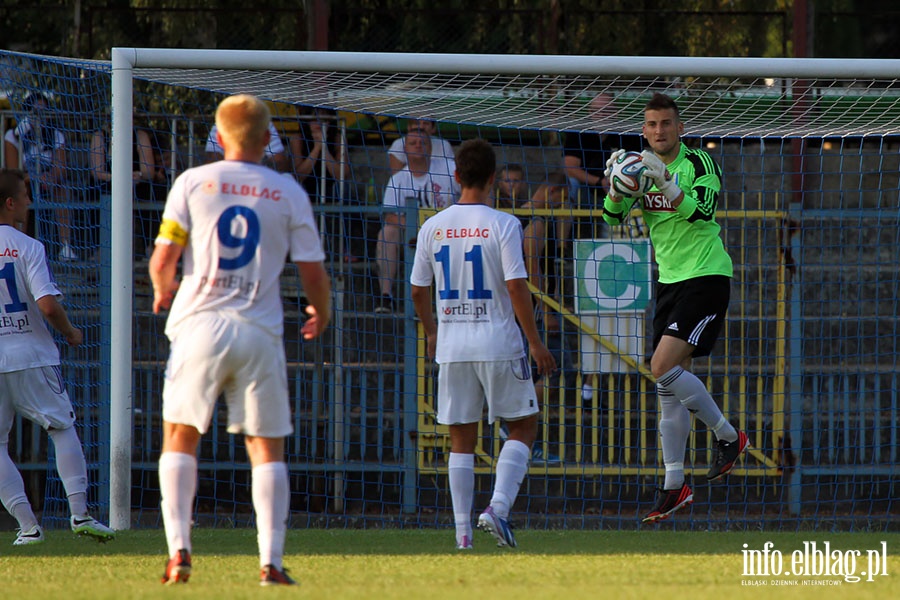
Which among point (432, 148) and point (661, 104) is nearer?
point (661, 104)

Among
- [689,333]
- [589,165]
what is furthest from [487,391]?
[589,165]

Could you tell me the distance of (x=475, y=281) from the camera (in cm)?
603

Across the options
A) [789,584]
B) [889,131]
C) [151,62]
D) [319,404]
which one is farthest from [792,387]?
[151,62]

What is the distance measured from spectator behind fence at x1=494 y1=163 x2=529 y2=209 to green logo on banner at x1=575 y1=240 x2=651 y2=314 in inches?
26.6

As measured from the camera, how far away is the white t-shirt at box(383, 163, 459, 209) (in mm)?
9305

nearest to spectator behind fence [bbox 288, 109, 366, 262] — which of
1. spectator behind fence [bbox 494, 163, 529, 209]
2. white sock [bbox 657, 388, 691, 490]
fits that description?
spectator behind fence [bbox 494, 163, 529, 209]

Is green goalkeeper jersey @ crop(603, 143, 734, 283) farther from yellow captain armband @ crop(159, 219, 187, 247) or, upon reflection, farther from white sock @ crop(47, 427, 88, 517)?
white sock @ crop(47, 427, 88, 517)

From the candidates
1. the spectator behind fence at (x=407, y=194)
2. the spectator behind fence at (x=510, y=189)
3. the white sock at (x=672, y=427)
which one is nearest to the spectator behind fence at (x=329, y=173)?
the spectator behind fence at (x=407, y=194)

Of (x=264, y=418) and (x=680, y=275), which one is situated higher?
(x=680, y=275)

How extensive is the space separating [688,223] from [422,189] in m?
3.18

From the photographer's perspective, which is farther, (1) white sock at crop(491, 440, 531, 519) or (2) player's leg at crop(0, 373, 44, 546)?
(2) player's leg at crop(0, 373, 44, 546)

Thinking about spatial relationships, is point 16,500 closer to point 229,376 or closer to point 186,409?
point 186,409

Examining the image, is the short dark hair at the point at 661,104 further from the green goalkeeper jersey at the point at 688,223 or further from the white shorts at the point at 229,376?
the white shorts at the point at 229,376

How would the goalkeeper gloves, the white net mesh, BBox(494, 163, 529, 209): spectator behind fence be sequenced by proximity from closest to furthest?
the goalkeeper gloves, the white net mesh, BBox(494, 163, 529, 209): spectator behind fence
